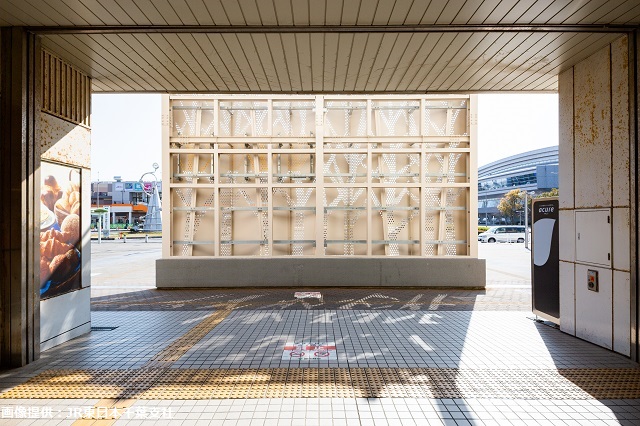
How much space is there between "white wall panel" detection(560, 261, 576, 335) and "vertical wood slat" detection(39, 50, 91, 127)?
9.23m

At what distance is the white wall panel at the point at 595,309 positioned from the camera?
6.00 m

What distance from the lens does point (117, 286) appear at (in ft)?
39.8

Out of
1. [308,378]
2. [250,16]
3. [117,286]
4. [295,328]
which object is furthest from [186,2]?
[117,286]

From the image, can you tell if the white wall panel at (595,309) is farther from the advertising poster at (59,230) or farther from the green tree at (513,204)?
the green tree at (513,204)

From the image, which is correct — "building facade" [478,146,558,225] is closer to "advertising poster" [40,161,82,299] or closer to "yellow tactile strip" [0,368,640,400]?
"yellow tactile strip" [0,368,640,400]

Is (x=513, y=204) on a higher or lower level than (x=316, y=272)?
higher

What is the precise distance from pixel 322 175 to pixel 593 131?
701 centimetres

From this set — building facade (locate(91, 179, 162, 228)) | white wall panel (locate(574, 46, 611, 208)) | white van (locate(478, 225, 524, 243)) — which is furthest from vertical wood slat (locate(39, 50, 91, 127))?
building facade (locate(91, 179, 162, 228))

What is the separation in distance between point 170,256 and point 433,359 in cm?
877

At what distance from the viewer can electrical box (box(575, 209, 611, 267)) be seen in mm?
6031

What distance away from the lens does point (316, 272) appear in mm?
11625

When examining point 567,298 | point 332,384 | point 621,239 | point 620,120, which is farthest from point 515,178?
point 332,384

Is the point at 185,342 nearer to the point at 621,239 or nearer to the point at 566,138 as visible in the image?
the point at 621,239

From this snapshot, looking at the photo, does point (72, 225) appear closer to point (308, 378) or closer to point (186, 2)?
point (186, 2)
